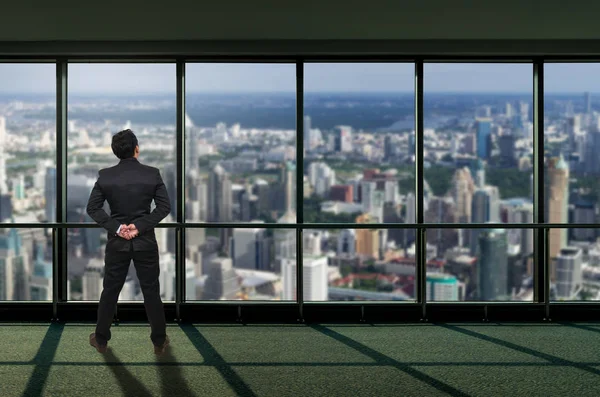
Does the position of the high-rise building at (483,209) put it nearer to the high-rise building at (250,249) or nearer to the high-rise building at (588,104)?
the high-rise building at (588,104)

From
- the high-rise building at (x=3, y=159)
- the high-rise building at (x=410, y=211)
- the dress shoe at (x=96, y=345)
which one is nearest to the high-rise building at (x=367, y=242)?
the high-rise building at (x=410, y=211)

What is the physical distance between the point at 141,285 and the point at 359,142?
2.52 meters

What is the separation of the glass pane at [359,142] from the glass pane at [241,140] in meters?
0.18

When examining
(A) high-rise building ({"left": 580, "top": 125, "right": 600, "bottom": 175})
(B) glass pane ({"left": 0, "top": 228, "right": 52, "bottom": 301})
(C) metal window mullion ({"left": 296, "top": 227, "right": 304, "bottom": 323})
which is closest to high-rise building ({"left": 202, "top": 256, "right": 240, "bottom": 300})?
(C) metal window mullion ({"left": 296, "top": 227, "right": 304, "bottom": 323})

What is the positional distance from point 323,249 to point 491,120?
1.84 m

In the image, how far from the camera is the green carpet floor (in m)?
5.09

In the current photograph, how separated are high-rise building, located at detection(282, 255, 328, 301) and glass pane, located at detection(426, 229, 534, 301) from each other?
2.96 feet

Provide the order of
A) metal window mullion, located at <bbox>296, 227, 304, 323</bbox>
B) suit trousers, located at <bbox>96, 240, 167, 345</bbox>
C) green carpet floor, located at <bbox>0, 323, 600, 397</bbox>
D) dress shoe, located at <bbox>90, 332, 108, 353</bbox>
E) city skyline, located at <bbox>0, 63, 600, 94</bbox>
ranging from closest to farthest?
green carpet floor, located at <bbox>0, 323, 600, 397</bbox> → suit trousers, located at <bbox>96, 240, 167, 345</bbox> → dress shoe, located at <bbox>90, 332, 108, 353</bbox> → metal window mullion, located at <bbox>296, 227, 304, 323</bbox> → city skyline, located at <bbox>0, 63, 600, 94</bbox>

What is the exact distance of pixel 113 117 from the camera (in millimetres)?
7504

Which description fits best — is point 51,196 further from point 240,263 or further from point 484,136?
point 484,136

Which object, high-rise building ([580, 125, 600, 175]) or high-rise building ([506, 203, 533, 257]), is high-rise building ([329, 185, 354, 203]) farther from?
high-rise building ([580, 125, 600, 175])

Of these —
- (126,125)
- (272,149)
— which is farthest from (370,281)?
(126,125)

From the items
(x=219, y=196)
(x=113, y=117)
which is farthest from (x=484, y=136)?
(x=113, y=117)

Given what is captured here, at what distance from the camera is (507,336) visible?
22.1 feet
